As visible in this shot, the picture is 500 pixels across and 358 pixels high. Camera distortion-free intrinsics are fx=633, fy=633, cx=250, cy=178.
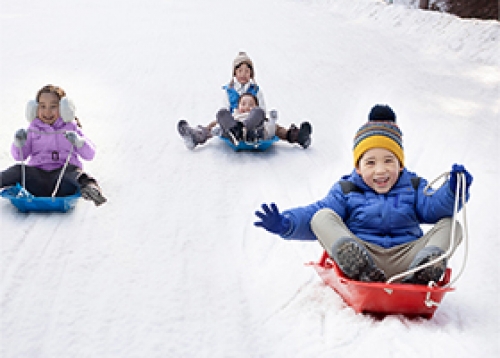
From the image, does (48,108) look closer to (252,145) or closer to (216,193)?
(216,193)

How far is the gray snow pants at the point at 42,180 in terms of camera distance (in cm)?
441

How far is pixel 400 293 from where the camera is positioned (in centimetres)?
268

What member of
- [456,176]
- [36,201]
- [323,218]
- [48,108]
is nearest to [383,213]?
[323,218]

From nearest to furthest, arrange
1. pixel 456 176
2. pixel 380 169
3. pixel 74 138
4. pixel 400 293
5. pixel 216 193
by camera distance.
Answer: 1. pixel 400 293
2. pixel 456 176
3. pixel 380 169
4. pixel 74 138
5. pixel 216 193

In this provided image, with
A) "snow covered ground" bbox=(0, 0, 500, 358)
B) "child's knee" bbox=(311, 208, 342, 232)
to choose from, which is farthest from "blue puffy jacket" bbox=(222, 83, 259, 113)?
"child's knee" bbox=(311, 208, 342, 232)

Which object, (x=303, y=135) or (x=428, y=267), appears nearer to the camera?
(x=428, y=267)

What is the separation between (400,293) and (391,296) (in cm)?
5

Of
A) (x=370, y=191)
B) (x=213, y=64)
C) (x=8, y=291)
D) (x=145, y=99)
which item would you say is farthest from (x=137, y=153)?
(x=213, y=64)

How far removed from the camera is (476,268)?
3.78 metres

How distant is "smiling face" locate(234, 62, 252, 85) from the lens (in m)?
6.20

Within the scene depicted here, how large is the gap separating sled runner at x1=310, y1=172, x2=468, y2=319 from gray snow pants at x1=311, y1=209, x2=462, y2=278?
8 centimetres

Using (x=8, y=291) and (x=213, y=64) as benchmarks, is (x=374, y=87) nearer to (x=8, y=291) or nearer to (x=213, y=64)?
(x=213, y=64)

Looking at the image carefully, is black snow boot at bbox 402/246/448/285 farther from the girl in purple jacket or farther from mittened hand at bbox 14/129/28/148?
mittened hand at bbox 14/129/28/148

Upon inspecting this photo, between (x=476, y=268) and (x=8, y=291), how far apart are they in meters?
2.65
